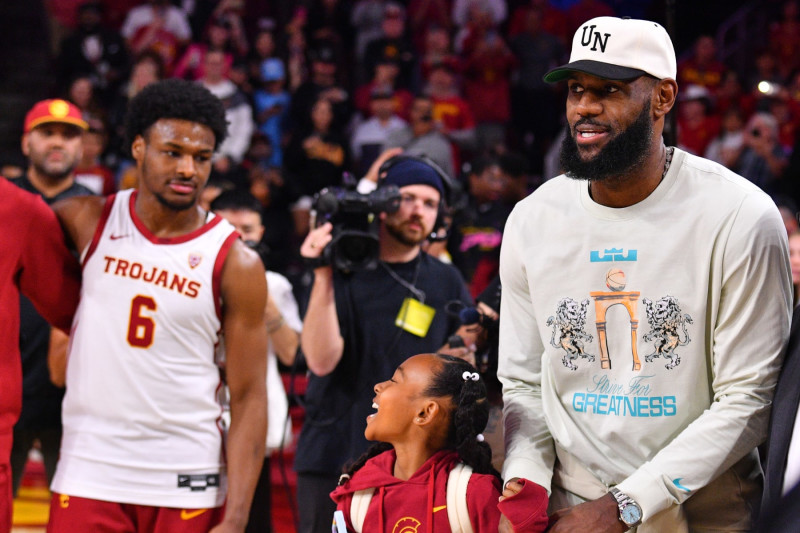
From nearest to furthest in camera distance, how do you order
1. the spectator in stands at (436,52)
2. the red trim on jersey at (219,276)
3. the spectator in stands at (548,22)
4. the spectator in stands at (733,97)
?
the red trim on jersey at (219,276) → the spectator in stands at (733,97) → the spectator in stands at (436,52) → the spectator in stands at (548,22)

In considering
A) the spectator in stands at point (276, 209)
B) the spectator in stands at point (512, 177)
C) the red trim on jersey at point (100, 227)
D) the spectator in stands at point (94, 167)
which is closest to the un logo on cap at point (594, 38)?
the red trim on jersey at point (100, 227)

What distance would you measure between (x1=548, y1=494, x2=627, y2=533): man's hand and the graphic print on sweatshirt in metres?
0.33

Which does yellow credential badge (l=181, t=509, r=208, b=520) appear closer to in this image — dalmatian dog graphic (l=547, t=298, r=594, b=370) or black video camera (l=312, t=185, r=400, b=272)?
black video camera (l=312, t=185, r=400, b=272)

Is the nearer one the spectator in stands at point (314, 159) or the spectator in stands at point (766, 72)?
the spectator in stands at point (314, 159)

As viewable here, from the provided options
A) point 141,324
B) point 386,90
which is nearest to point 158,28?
point 386,90

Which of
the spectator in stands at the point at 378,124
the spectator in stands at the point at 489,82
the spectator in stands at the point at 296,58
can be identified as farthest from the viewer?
the spectator in stands at the point at 296,58

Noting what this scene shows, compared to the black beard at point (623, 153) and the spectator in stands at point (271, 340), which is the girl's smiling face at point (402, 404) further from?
the spectator in stands at point (271, 340)

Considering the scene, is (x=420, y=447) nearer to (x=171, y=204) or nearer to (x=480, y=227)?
(x=171, y=204)

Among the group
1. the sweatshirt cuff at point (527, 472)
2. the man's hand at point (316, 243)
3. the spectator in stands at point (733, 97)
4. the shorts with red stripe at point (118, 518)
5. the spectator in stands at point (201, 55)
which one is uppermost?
the spectator in stands at point (201, 55)

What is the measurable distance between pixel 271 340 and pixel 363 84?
18.5ft

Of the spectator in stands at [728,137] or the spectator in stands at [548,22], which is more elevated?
the spectator in stands at [548,22]

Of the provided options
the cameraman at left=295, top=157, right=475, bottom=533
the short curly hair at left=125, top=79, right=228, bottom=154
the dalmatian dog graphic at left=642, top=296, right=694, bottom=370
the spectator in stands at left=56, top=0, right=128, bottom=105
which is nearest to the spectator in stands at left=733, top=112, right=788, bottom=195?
the cameraman at left=295, top=157, right=475, bottom=533

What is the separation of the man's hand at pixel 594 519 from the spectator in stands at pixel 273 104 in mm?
6722

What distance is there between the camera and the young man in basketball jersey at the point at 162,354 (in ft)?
9.98
